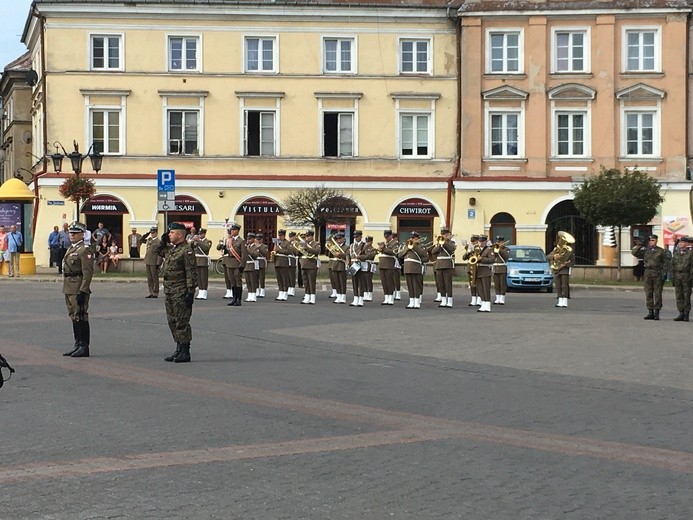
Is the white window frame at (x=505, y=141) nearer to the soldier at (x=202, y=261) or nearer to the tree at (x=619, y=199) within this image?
the tree at (x=619, y=199)

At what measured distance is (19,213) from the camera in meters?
44.7

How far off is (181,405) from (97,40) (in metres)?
42.3

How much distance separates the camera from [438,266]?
30422 millimetres

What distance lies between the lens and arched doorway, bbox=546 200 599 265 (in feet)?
177

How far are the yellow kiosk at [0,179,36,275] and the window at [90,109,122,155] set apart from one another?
8.06 metres

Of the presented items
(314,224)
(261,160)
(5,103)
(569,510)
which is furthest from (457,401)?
(5,103)

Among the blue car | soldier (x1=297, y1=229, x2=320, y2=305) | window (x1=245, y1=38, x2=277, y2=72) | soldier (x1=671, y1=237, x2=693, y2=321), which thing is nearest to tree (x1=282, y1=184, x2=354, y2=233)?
window (x1=245, y1=38, x2=277, y2=72)

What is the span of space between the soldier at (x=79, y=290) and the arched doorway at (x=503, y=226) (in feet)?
121

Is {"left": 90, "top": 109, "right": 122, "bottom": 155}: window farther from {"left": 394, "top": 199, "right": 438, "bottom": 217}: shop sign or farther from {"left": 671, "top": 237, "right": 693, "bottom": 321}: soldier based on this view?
{"left": 671, "top": 237, "right": 693, "bottom": 321}: soldier

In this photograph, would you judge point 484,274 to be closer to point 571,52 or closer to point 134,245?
point 134,245

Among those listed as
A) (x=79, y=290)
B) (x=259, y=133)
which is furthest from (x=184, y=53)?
(x=79, y=290)

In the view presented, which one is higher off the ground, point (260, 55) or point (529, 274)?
point (260, 55)

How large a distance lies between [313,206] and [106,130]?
9.48 meters

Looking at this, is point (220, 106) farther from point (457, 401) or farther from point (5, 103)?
point (457, 401)
